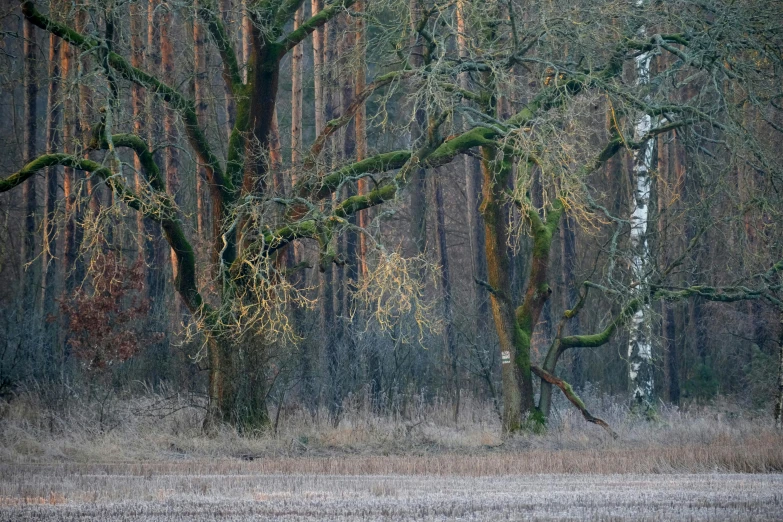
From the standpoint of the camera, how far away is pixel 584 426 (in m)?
19.6

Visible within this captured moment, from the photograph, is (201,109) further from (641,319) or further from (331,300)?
(641,319)

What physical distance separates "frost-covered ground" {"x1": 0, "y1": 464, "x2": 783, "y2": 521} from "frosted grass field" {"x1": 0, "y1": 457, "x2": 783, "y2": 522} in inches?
0.4

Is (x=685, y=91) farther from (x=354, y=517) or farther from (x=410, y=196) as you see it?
(x=354, y=517)

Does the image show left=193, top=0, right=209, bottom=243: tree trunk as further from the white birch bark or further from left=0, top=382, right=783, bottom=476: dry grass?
the white birch bark

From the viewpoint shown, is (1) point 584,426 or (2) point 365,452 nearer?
(2) point 365,452

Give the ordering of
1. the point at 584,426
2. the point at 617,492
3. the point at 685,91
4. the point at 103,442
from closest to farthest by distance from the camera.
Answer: the point at 617,492 → the point at 103,442 → the point at 584,426 → the point at 685,91

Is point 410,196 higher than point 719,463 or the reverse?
higher

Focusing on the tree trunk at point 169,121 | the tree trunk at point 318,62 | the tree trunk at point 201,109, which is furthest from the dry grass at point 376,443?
the tree trunk at point 318,62

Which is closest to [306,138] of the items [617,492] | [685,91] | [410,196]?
[410,196]

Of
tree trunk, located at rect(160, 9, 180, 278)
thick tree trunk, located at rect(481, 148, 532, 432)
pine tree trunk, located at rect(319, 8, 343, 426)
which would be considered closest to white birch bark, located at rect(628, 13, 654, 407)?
thick tree trunk, located at rect(481, 148, 532, 432)

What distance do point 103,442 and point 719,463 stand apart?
975 cm

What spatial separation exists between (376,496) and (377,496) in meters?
0.01

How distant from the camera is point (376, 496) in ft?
34.2

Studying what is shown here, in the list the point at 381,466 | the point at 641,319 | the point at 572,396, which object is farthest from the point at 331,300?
the point at 381,466
